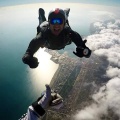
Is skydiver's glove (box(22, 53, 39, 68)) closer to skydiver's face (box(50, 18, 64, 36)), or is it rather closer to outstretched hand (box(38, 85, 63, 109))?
outstretched hand (box(38, 85, 63, 109))

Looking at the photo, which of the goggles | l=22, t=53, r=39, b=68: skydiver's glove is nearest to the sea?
the goggles

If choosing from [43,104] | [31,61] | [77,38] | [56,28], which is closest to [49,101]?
[43,104]

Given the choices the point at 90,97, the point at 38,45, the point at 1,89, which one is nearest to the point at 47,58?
the point at 90,97

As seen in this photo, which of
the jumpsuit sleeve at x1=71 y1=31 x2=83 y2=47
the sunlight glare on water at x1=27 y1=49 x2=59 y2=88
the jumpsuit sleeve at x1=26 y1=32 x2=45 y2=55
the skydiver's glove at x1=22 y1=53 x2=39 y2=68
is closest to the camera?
the skydiver's glove at x1=22 y1=53 x2=39 y2=68

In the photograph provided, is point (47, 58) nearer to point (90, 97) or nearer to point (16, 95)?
point (90, 97)

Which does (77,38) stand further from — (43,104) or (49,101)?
(43,104)

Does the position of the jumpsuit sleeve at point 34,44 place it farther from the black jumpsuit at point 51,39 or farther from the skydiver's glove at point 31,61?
the skydiver's glove at point 31,61

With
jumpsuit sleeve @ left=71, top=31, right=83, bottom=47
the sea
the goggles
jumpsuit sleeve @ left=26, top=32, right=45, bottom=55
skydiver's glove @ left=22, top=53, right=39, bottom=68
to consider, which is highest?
the goggles

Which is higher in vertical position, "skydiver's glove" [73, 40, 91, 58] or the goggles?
the goggles

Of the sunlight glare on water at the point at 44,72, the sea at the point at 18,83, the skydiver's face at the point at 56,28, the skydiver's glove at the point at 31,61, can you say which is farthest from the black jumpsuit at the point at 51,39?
the sunlight glare on water at the point at 44,72
